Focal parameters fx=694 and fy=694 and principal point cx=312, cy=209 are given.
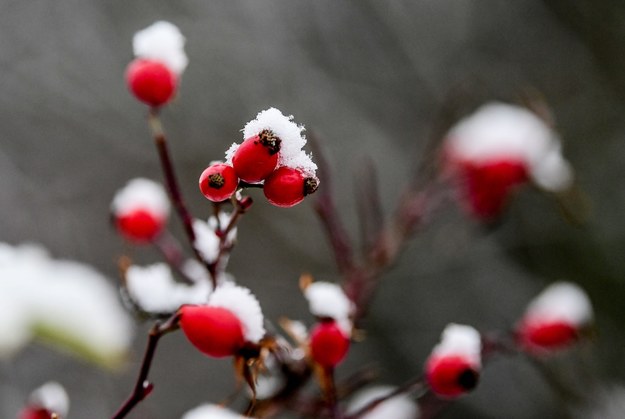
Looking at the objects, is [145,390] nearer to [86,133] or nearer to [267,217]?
[267,217]

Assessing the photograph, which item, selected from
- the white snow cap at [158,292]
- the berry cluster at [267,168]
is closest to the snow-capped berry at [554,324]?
the white snow cap at [158,292]

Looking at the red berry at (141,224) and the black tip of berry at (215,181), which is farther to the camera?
the red berry at (141,224)

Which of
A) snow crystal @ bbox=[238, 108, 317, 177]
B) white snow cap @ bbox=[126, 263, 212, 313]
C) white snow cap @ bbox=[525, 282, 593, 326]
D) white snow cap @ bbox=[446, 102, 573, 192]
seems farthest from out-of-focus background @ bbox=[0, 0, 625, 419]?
snow crystal @ bbox=[238, 108, 317, 177]

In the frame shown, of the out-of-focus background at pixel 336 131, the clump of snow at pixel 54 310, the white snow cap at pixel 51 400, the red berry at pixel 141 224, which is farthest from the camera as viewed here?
the out-of-focus background at pixel 336 131

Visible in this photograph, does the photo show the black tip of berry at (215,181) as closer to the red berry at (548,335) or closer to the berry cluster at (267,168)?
the berry cluster at (267,168)

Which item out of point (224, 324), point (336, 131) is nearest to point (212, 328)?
point (224, 324)

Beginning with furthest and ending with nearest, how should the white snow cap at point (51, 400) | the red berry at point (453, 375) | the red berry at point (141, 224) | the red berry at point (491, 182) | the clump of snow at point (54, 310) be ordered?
the red berry at point (491, 182) < the red berry at point (141, 224) < the clump of snow at point (54, 310) < the red berry at point (453, 375) < the white snow cap at point (51, 400)

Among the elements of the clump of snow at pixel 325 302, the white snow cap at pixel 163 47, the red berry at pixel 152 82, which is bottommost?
the clump of snow at pixel 325 302
